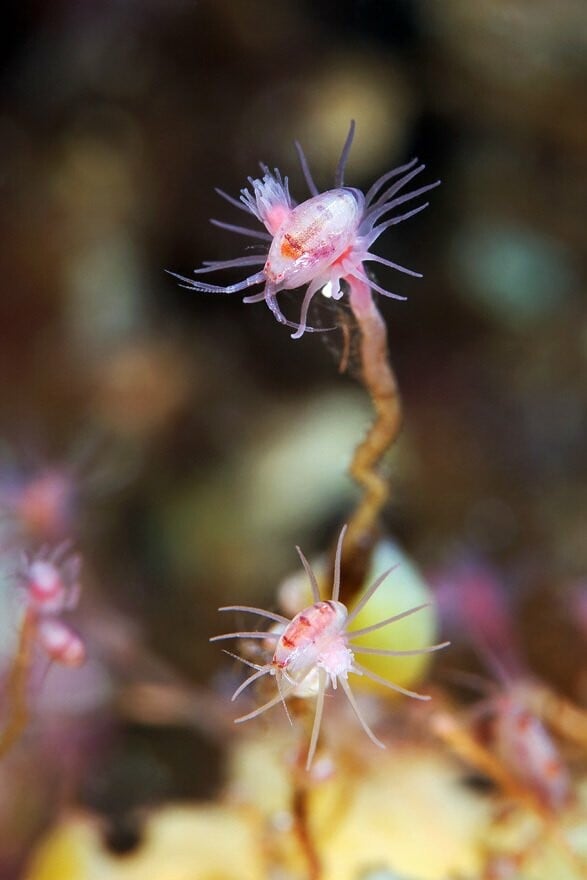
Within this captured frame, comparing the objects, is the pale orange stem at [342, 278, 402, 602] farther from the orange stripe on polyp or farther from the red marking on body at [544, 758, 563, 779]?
the red marking on body at [544, 758, 563, 779]

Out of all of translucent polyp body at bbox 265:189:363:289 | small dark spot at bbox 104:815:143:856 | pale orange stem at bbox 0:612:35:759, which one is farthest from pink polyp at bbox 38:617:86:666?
translucent polyp body at bbox 265:189:363:289

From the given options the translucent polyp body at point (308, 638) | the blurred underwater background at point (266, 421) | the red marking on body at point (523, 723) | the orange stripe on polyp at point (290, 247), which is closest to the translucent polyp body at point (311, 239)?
the orange stripe on polyp at point (290, 247)

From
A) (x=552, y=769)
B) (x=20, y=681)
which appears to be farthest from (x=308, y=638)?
(x=552, y=769)

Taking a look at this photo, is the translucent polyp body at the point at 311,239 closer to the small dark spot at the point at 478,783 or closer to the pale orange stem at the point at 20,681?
the pale orange stem at the point at 20,681

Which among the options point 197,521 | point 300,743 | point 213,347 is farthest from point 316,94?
point 300,743

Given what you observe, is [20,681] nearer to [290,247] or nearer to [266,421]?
[290,247]

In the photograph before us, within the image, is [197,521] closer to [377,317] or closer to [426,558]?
[426,558]

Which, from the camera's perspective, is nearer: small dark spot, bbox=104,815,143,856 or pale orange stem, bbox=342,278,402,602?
pale orange stem, bbox=342,278,402,602
